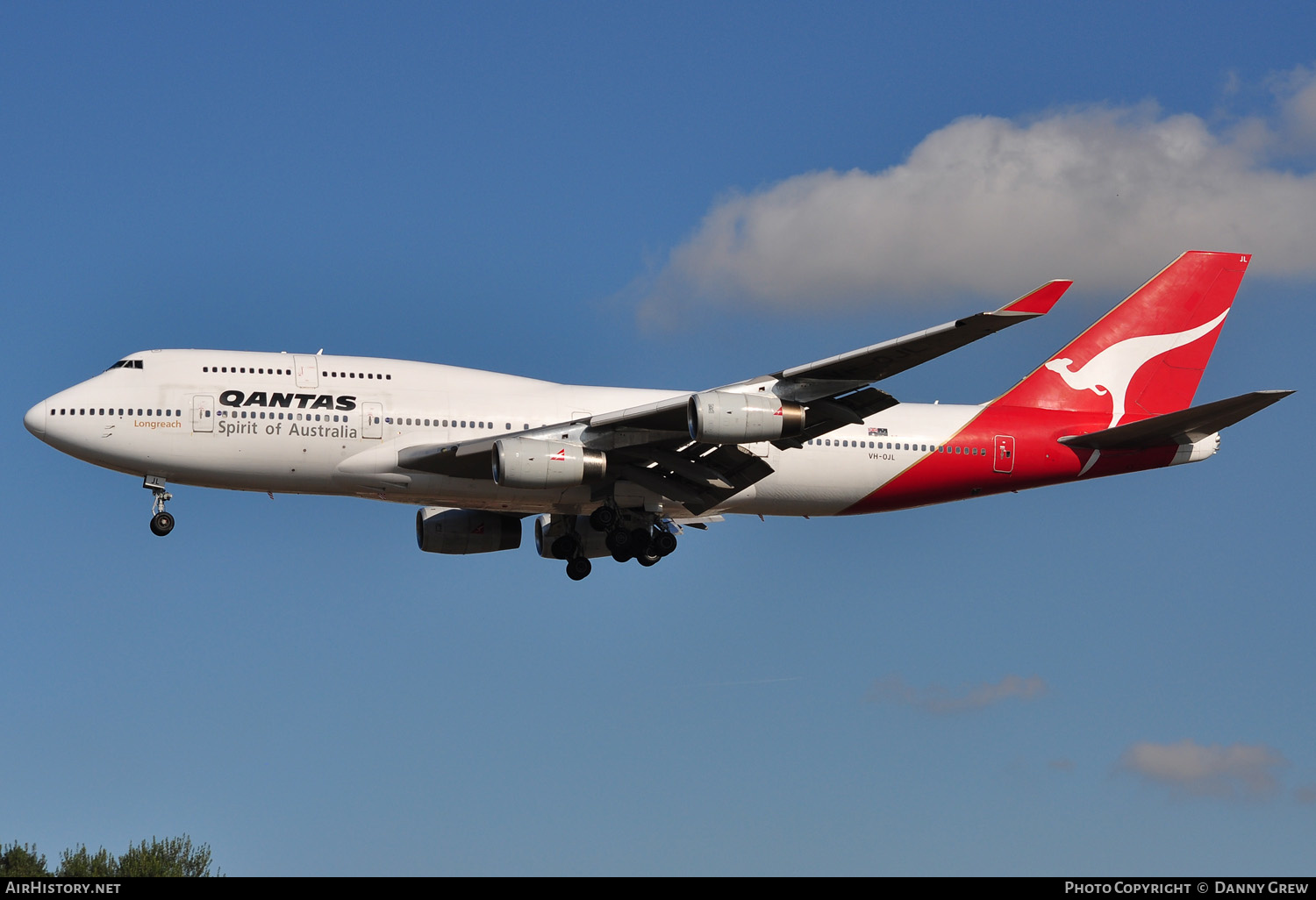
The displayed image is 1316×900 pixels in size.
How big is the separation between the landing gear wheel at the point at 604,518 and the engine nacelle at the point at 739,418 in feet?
16.7

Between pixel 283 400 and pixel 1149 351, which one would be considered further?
pixel 1149 351

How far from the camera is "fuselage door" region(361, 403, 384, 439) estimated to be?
35.8m

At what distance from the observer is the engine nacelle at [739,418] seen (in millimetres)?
33500

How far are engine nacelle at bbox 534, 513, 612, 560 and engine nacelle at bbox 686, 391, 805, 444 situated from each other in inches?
345

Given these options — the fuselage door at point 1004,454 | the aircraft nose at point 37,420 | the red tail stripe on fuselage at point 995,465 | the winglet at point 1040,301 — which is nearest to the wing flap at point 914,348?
the winglet at point 1040,301

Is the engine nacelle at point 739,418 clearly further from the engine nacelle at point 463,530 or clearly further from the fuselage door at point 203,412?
the fuselage door at point 203,412

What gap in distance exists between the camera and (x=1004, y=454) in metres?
39.7

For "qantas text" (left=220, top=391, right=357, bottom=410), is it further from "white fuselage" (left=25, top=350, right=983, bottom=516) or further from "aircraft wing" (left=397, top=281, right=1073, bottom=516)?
"aircraft wing" (left=397, top=281, right=1073, bottom=516)

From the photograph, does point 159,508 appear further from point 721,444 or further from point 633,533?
point 721,444

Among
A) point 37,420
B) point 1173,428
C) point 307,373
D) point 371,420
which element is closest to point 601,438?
point 371,420

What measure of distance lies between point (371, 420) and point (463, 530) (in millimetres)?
7230

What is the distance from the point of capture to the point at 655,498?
126 feet
